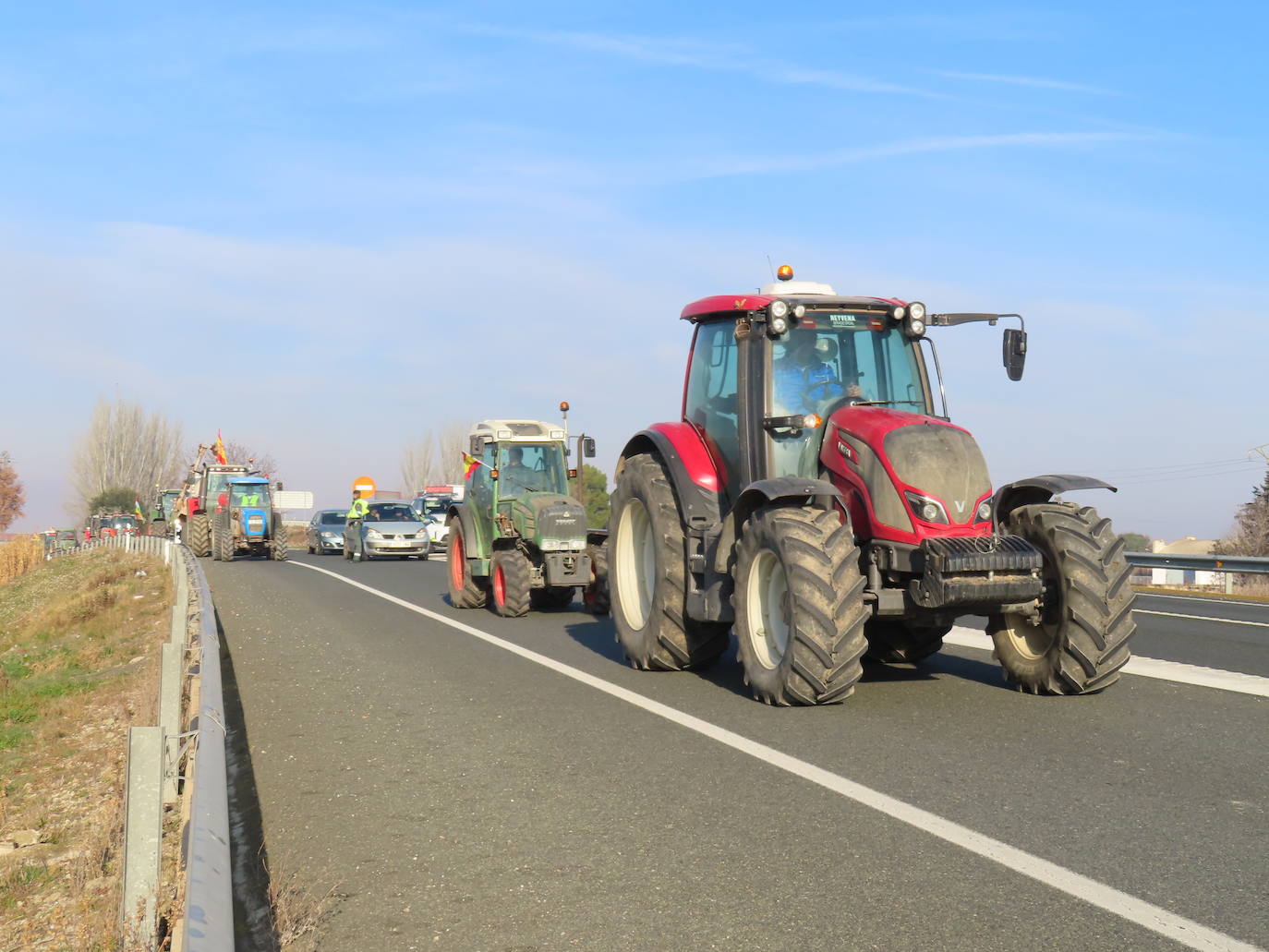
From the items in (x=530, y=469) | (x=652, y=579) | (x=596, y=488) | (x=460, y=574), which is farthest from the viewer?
(x=596, y=488)

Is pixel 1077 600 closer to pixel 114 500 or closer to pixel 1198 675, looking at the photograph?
pixel 1198 675

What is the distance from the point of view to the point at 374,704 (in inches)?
347

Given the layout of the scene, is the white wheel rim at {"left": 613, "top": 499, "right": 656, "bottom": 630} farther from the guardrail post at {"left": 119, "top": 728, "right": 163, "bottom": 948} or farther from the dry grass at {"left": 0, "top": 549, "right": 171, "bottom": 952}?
the guardrail post at {"left": 119, "top": 728, "right": 163, "bottom": 948}

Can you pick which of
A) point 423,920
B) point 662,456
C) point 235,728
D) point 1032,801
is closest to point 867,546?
point 662,456

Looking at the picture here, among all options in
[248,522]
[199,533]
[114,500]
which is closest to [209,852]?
[248,522]

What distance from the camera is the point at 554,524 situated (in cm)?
1531

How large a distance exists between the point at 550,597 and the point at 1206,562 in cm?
1054

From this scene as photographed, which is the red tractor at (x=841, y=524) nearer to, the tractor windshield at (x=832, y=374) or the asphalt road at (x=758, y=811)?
the tractor windshield at (x=832, y=374)

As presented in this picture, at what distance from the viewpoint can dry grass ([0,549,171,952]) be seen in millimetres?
5020

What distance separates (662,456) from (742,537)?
1.73 meters

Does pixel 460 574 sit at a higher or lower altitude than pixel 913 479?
lower

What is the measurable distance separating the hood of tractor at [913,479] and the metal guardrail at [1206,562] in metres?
11.7

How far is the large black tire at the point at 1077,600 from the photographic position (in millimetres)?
7723

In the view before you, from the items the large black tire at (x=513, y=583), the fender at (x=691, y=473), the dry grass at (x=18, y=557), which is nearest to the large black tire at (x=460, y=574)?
the large black tire at (x=513, y=583)
